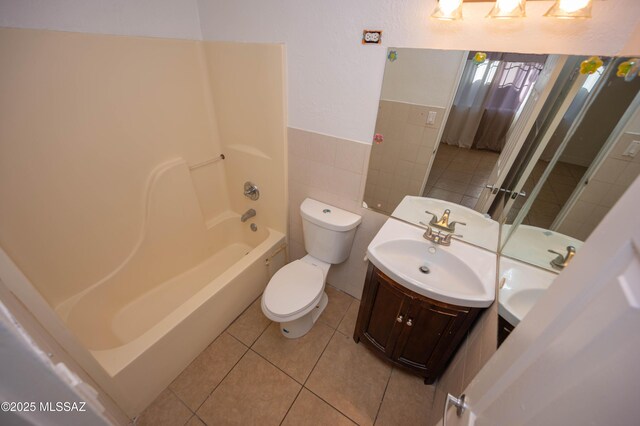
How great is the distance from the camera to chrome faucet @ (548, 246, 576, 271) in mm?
864

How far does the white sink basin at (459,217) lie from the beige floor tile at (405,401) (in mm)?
911

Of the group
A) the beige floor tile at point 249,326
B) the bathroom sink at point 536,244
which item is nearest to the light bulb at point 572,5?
the bathroom sink at point 536,244

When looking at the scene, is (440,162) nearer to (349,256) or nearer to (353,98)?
(353,98)

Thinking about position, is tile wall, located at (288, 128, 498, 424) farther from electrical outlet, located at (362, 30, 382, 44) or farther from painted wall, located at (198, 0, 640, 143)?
electrical outlet, located at (362, 30, 382, 44)

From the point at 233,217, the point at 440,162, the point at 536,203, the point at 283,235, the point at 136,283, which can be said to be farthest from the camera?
the point at 233,217

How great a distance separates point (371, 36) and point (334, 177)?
2.37 feet

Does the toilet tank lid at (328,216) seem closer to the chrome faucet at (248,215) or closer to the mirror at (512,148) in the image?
the mirror at (512,148)

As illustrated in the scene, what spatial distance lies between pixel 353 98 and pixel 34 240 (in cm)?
170

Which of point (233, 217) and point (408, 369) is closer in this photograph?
point (408, 369)

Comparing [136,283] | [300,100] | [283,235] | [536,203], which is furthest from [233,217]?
[536,203]

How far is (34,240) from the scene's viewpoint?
119 centimetres

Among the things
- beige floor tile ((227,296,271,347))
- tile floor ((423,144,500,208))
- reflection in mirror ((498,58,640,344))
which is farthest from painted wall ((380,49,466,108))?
beige floor tile ((227,296,271,347))

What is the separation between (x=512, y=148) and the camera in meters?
1.11

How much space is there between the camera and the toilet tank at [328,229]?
1.52 meters
